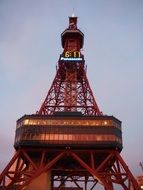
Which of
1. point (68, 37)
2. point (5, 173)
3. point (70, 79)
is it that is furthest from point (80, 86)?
point (5, 173)

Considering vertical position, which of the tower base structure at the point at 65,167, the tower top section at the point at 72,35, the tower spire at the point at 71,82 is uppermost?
the tower top section at the point at 72,35

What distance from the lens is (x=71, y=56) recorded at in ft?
308

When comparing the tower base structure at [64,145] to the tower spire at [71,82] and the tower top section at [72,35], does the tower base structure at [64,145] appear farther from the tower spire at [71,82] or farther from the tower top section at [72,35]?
the tower top section at [72,35]

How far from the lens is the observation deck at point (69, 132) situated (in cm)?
6738

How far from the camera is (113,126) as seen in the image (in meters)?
69.8

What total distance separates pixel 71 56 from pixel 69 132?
31757 mm

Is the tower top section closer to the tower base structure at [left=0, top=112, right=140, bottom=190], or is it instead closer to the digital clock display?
the digital clock display

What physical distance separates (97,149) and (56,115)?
11.3m

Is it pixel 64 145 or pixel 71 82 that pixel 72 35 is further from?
pixel 64 145

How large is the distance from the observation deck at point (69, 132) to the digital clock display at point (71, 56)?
84.6 feet

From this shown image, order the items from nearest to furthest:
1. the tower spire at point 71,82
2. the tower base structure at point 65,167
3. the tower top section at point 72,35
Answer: the tower base structure at point 65,167
the tower spire at point 71,82
the tower top section at point 72,35

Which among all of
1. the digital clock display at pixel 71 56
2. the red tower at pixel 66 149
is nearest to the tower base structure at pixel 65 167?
the red tower at pixel 66 149

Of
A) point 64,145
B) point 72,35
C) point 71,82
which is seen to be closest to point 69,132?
point 64,145

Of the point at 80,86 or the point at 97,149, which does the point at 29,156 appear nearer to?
the point at 97,149
